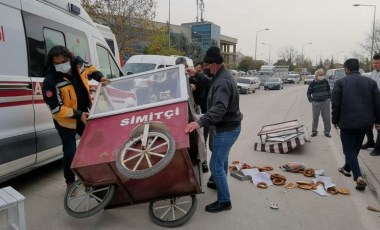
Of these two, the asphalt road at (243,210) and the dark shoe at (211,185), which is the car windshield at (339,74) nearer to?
the asphalt road at (243,210)

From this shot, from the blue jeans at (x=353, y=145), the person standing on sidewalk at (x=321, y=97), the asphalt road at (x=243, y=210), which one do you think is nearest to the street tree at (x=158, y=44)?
the person standing on sidewalk at (x=321, y=97)

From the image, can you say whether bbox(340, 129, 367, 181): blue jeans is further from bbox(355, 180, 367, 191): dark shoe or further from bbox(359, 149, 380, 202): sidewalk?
bbox(359, 149, 380, 202): sidewalk

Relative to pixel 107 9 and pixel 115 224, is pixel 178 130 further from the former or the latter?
pixel 107 9

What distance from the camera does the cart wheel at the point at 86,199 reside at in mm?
3777

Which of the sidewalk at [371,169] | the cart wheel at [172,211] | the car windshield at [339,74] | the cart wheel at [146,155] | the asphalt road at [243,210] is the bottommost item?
the sidewalk at [371,169]

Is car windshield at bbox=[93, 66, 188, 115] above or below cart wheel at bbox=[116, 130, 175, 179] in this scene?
above

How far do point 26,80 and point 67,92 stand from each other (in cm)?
49

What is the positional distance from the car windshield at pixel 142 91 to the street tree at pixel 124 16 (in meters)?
22.6

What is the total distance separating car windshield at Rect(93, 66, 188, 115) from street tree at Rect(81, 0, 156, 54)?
22637 millimetres

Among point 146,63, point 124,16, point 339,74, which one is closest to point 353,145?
point 146,63

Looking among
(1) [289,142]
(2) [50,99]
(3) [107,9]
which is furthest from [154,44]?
(2) [50,99]

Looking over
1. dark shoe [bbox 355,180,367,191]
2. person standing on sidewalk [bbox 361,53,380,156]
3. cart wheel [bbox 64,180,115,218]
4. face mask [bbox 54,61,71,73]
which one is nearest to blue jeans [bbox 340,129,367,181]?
dark shoe [bbox 355,180,367,191]

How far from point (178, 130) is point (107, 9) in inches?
958

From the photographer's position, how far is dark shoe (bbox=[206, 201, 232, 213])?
430cm
